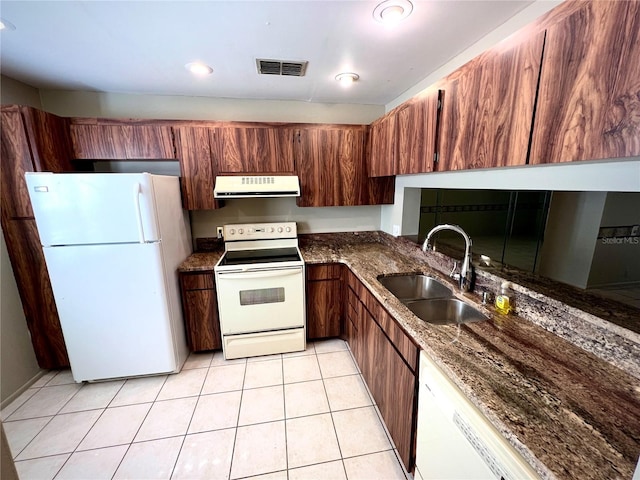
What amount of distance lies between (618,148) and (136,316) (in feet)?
8.92

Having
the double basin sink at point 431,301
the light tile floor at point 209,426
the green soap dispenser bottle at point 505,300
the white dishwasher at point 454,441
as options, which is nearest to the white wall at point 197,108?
the double basin sink at point 431,301

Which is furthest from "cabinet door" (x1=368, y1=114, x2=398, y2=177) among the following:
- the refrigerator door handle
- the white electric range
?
Answer: the refrigerator door handle

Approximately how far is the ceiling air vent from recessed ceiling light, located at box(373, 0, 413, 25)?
0.64m

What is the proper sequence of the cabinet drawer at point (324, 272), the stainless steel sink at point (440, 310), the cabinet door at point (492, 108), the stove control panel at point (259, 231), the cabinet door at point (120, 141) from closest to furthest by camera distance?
the cabinet door at point (492, 108)
the stainless steel sink at point (440, 310)
the cabinet door at point (120, 141)
the cabinet drawer at point (324, 272)
the stove control panel at point (259, 231)

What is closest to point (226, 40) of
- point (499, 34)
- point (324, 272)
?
point (499, 34)

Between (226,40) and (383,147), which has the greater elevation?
(226,40)

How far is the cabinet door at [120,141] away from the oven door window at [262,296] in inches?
56.6

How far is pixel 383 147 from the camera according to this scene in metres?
2.16

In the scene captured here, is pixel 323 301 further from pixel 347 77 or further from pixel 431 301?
pixel 347 77

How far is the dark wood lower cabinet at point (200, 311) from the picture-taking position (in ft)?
7.22

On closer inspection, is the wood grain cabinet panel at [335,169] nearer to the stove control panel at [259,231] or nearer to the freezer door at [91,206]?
the stove control panel at [259,231]

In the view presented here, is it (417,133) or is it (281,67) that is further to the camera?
(281,67)

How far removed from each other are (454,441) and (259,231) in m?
2.23

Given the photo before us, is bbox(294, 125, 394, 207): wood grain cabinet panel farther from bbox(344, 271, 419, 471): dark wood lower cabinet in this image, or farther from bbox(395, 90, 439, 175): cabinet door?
bbox(344, 271, 419, 471): dark wood lower cabinet
